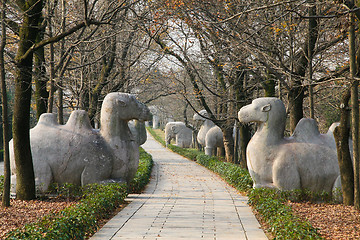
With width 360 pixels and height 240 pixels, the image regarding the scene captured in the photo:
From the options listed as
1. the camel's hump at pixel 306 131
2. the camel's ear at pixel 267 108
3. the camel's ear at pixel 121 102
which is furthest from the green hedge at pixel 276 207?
the camel's ear at pixel 121 102

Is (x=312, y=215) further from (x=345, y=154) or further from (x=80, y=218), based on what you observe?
(x=80, y=218)

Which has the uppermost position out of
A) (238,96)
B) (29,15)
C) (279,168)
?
(29,15)

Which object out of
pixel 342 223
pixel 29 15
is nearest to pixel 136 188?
pixel 29 15

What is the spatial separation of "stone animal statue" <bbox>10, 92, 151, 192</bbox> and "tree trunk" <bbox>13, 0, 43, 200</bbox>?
759 mm

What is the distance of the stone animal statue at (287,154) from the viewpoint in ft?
34.9

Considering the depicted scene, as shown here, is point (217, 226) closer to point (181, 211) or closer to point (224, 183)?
point (181, 211)

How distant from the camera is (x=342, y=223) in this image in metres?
A: 7.55

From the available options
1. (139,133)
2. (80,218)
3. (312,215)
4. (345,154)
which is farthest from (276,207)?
(139,133)

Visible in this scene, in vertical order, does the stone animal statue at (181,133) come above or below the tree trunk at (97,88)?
below

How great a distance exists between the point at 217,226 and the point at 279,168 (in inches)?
134

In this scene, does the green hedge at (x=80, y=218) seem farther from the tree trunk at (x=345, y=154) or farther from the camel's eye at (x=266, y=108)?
the tree trunk at (x=345, y=154)

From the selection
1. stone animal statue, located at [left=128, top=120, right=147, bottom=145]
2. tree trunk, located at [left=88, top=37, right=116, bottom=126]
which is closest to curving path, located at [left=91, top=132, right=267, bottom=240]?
tree trunk, located at [left=88, top=37, right=116, bottom=126]

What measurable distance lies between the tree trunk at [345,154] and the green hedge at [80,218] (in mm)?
4908

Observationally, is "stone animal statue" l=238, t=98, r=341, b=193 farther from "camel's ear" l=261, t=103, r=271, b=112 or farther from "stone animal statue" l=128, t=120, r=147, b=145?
"stone animal statue" l=128, t=120, r=147, b=145
